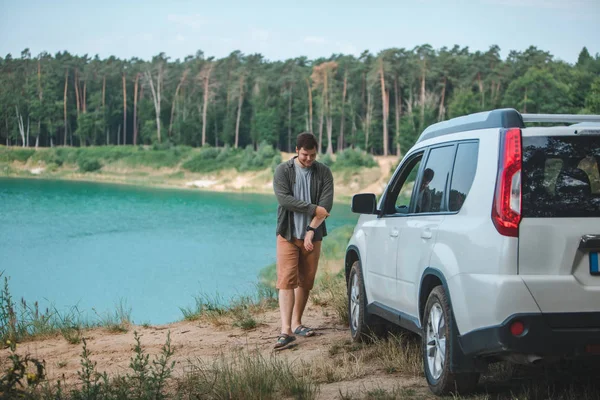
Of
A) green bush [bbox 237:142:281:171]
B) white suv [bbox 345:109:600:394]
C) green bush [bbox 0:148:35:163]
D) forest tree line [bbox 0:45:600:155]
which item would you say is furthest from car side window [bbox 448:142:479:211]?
green bush [bbox 0:148:35:163]

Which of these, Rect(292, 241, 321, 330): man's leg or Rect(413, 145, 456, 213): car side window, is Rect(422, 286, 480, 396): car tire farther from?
Rect(292, 241, 321, 330): man's leg

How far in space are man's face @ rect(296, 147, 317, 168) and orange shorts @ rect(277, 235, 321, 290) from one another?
0.78 m

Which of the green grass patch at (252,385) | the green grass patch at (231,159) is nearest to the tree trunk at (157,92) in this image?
the green grass patch at (231,159)

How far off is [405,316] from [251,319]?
385 cm

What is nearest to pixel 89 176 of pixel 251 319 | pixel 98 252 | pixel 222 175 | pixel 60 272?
pixel 222 175

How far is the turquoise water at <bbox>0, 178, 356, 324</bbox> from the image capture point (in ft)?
86.7

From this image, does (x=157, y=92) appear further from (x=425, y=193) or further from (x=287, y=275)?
(x=425, y=193)

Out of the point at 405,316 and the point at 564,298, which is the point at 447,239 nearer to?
the point at 564,298

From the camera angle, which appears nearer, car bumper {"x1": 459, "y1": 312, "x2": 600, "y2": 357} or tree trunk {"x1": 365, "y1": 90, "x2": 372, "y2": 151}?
car bumper {"x1": 459, "y1": 312, "x2": 600, "y2": 357}

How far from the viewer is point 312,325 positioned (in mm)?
9766

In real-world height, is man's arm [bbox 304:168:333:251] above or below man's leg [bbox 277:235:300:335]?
above

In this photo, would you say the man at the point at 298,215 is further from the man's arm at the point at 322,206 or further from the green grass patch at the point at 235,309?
the green grass patch at the point at 235,309

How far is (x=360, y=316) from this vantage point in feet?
25.7

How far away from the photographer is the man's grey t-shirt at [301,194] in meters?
8.37
